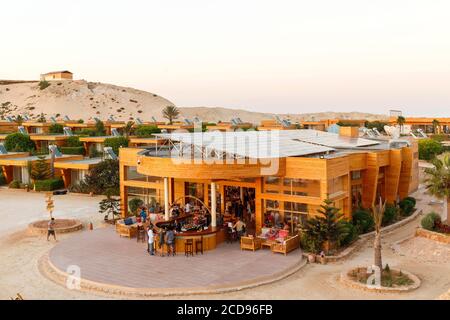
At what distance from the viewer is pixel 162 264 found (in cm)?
1923

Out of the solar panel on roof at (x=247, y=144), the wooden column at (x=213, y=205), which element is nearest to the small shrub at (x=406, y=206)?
the solar panel on roof at (x=247, y=144)

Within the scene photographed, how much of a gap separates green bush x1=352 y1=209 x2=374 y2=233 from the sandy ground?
3.17 feet

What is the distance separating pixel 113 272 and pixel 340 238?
9573 millimetres

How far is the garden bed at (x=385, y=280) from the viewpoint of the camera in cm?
1672

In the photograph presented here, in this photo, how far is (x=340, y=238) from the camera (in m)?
21.0

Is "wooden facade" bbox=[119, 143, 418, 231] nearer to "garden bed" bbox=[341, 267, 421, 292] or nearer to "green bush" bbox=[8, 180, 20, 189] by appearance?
"garden bed" bbox=[341, 267, 421, 292]

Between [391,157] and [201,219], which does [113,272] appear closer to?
[201,219]

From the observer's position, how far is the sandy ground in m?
16.5

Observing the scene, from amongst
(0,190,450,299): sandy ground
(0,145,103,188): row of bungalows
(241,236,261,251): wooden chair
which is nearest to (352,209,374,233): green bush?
(0,190,450,299): sandy ground

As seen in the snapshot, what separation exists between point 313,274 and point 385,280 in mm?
2622

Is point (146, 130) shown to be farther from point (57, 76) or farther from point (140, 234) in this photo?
point (57, 76)

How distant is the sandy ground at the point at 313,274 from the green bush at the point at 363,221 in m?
0.97

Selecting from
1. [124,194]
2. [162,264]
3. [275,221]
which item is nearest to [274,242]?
[275,221]
